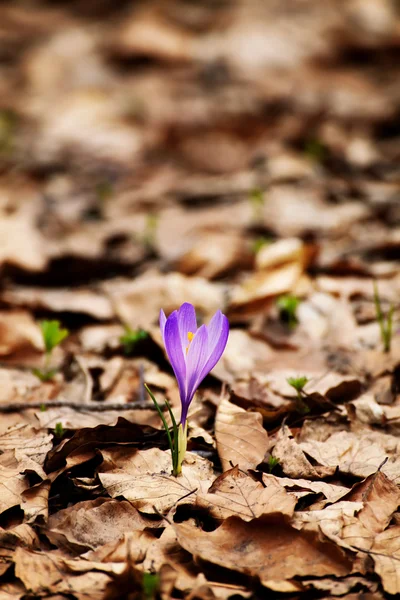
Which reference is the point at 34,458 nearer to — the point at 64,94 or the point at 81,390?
the point at 81,390

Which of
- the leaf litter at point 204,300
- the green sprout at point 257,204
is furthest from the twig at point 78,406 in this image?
the green sprout at point 257,204

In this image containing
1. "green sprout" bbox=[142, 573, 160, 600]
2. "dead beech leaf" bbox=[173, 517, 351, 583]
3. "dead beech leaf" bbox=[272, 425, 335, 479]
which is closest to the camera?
"green sprout" bbox=[142, 573, 160, 600]

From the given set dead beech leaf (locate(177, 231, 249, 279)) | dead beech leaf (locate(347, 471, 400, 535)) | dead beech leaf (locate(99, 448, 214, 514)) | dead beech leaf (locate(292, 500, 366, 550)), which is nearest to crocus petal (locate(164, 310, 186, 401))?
dead beech leaf (locate(99, 448, 214, 514))

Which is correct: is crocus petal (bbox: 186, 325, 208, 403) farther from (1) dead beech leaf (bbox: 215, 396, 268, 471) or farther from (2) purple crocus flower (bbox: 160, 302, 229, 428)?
(1) dead beech leaf (bbox: 215, 396, 268, 471)

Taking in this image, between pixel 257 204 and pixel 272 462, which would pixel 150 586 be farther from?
pixel 257 204

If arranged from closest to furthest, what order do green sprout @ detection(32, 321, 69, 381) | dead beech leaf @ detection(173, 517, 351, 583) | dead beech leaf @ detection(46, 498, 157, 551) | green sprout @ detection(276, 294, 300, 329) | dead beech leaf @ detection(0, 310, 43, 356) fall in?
dead beech leaf @ detection(173, 517, 351, 583), dead beech leaf @ detection(46, 498, 157, 551), green sprout @ detection(32, 321, 69, 381), dead beech leaf @ detection(0, 310, 43, 356), green sprout @ detection(276, 294, 300, 329)

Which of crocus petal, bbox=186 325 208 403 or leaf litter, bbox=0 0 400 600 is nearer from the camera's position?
leaf litter, bbox=0 0 400 600

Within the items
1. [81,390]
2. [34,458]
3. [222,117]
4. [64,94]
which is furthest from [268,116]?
[34,458]
